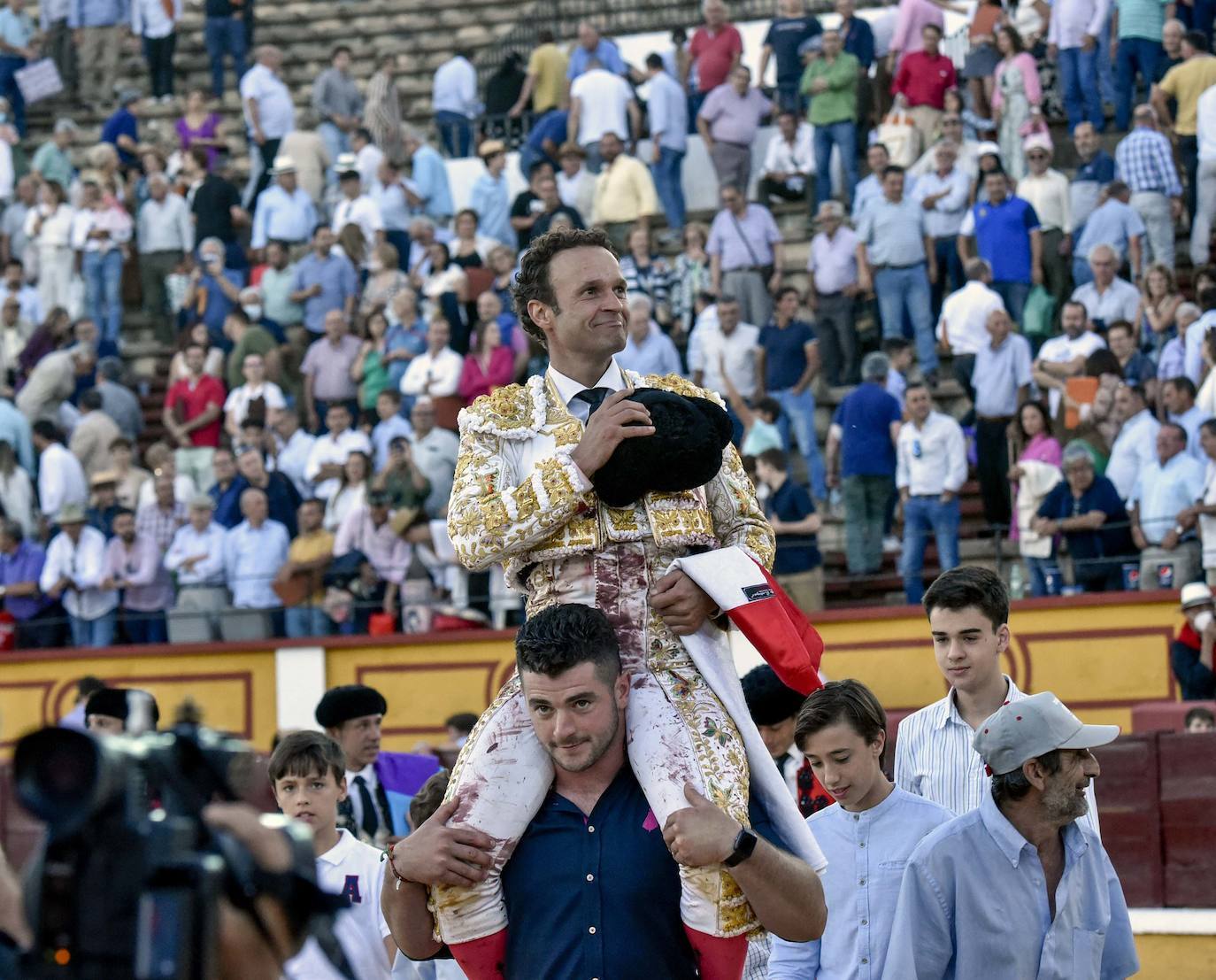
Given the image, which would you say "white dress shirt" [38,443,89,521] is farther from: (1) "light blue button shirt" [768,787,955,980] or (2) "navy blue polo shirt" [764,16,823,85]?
(1) "light blue button shirt" [768,787,955,980]

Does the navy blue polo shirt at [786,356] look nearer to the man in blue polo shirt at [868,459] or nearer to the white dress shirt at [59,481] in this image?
the man in blue polo shirt at [868,459]

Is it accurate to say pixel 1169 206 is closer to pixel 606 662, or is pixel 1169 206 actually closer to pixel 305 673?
pixel 305 673

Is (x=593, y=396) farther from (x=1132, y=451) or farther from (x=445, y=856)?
(x=1132, y=451)

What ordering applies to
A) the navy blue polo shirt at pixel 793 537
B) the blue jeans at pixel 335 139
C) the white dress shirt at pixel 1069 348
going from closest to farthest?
the navy blue polo shirt at pixel 793 537
the white dress shirt at pixel 1069 348
the blue jeans at pixel 335 139

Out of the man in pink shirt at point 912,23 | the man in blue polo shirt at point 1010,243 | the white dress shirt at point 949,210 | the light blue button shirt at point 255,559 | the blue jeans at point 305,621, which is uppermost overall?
the man in pink shirt at point 912,23

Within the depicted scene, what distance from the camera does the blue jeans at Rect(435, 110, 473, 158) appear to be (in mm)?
18281

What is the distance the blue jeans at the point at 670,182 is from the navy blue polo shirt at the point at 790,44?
93cm

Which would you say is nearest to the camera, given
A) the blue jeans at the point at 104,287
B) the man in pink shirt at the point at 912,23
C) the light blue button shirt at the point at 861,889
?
the light blue button shirt at the point at 861,889

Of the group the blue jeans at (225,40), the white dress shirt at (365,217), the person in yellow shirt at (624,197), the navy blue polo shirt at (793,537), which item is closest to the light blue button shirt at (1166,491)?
the navy blue polo shirt at (793,537)

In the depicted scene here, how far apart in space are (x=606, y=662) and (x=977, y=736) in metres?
0.97

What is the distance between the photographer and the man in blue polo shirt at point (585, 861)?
397 centimetres

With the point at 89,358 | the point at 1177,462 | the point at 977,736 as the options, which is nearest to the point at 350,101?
the point at 89,358

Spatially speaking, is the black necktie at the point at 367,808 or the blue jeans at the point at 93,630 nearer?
the black necktie at the point at 367,808

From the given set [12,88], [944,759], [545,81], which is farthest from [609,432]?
[12,88]
